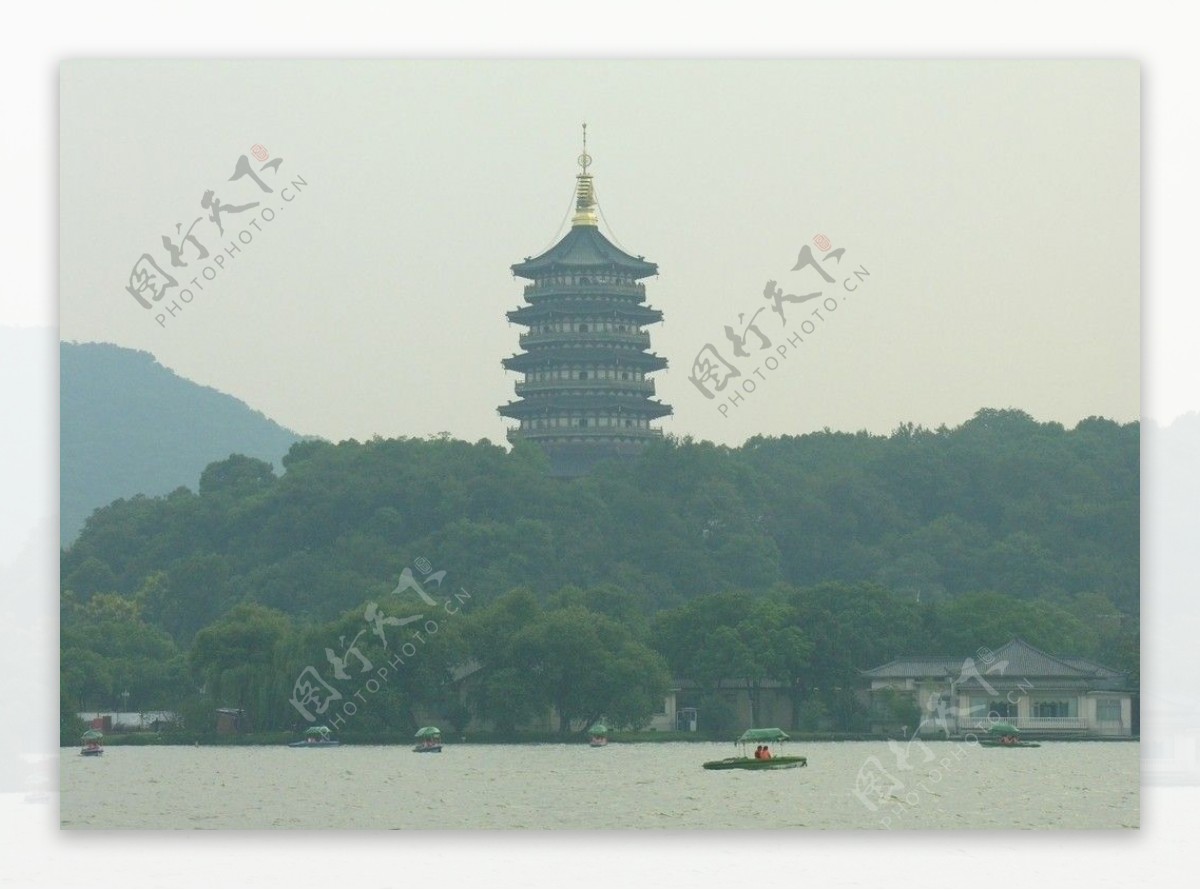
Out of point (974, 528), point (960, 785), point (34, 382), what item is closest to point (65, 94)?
point (34, 382)

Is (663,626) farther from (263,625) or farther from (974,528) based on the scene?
(974,528)

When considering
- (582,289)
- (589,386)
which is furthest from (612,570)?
(582,289)

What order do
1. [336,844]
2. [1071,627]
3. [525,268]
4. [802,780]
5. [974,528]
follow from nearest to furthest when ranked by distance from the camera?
1. [336,844]
2. [802,780]
3. [1071,627]
4. [525,268]
5. [974,528]

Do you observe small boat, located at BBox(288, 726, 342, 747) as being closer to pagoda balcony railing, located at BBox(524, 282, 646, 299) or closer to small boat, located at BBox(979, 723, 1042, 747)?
small boat, located at BBox(979, 723, 1042, 747)

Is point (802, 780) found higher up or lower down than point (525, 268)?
lower down

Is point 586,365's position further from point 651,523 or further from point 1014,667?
point 1014,667

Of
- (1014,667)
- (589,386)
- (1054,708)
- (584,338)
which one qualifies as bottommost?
(1054,708)

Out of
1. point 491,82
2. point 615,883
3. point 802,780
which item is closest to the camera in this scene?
point 615,883
